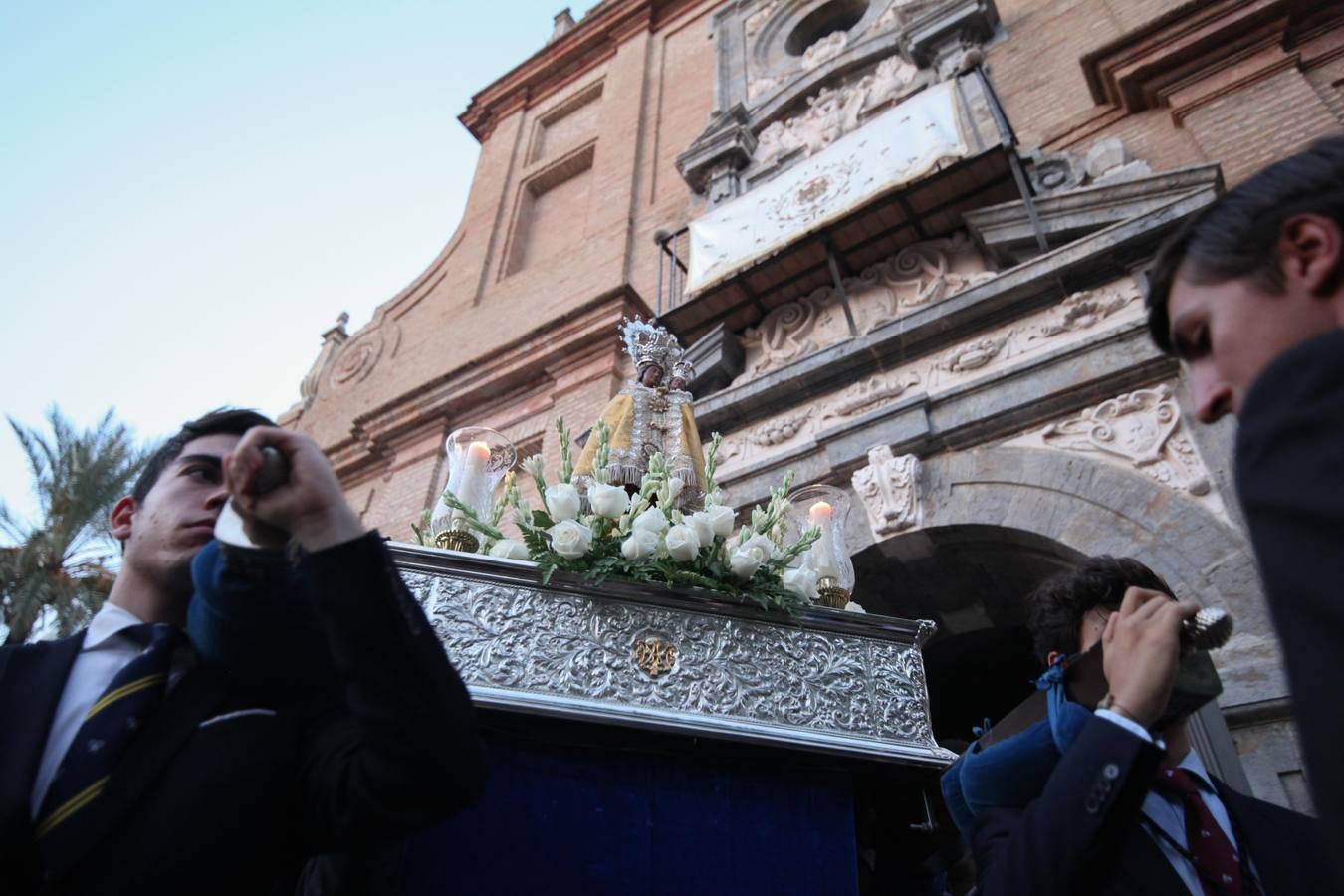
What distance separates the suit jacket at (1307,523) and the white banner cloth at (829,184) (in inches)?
249

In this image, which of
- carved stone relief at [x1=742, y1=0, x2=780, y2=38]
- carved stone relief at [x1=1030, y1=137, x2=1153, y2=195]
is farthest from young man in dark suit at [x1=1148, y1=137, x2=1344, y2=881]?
carved stone relief at [x1=742, y1=0, x2=780, y2=38]

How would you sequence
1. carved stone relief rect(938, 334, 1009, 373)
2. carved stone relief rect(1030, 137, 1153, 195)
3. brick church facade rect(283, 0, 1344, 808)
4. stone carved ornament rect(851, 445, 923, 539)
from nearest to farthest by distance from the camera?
brick church facade rect(283, 0, 1344, 808) < stone carved ornament rect(851, 445, 923, 539) < carved stone relief rect(938, 334, 1009, 373) < carved stone relief rect(1030, 137, 1153, 195)

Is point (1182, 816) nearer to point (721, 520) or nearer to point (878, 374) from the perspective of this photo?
point (721, 520)

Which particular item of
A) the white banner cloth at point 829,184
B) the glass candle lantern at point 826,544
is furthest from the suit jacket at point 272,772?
the white banner cloth at point 829,184

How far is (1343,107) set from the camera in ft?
18.6

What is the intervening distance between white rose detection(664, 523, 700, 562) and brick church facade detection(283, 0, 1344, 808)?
2785 millimetres

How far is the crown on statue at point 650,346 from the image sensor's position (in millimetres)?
4227

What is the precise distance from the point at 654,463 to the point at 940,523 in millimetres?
3077

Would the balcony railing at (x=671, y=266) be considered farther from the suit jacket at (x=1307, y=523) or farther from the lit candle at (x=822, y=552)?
the suit jacket at (x=1307, y=523)

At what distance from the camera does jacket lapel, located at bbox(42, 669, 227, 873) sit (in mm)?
1002

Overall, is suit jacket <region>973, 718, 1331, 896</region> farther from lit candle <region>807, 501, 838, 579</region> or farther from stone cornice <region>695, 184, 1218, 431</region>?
stone cornice <region>695, 184, 1218, 431</region>

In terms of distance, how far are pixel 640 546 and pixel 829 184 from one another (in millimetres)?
5981

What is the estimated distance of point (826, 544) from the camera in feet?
9.64

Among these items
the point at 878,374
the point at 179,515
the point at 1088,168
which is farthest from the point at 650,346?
the point at 1088,168
